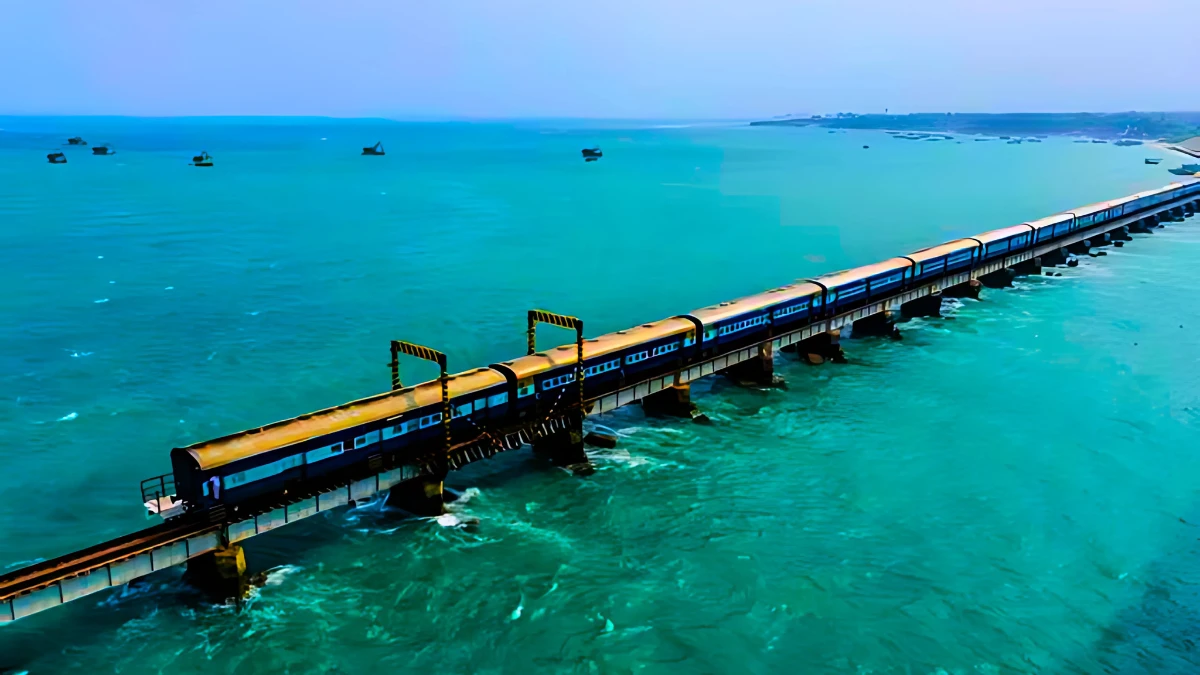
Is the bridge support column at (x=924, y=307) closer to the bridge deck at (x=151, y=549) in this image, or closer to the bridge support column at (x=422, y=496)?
the bridge deck at (x=151, y=549)

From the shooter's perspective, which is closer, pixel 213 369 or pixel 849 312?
pixel 213 369

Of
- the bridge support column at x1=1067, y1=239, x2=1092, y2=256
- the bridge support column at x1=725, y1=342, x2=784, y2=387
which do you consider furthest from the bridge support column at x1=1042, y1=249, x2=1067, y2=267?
the bridge support column at x1=725, y1=342, x2=784, y2=387

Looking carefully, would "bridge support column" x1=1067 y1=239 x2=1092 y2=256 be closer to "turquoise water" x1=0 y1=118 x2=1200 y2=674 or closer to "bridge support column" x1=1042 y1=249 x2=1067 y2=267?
"bridge support column" x1=1042 y1=249 x2=1067 y2=267

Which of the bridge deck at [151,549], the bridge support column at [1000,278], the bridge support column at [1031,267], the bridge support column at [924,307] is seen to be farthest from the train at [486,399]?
the bridge support column at [1031,267]

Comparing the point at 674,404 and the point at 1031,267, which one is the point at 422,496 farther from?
the point at 1031,267

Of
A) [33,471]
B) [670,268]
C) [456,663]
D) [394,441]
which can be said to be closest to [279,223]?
[670,268]

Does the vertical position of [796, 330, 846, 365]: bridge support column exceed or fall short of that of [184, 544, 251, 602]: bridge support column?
it exceeds it

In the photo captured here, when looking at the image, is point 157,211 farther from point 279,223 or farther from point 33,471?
point 33,471

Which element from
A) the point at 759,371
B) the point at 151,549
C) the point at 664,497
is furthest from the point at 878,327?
the point at 151,549
